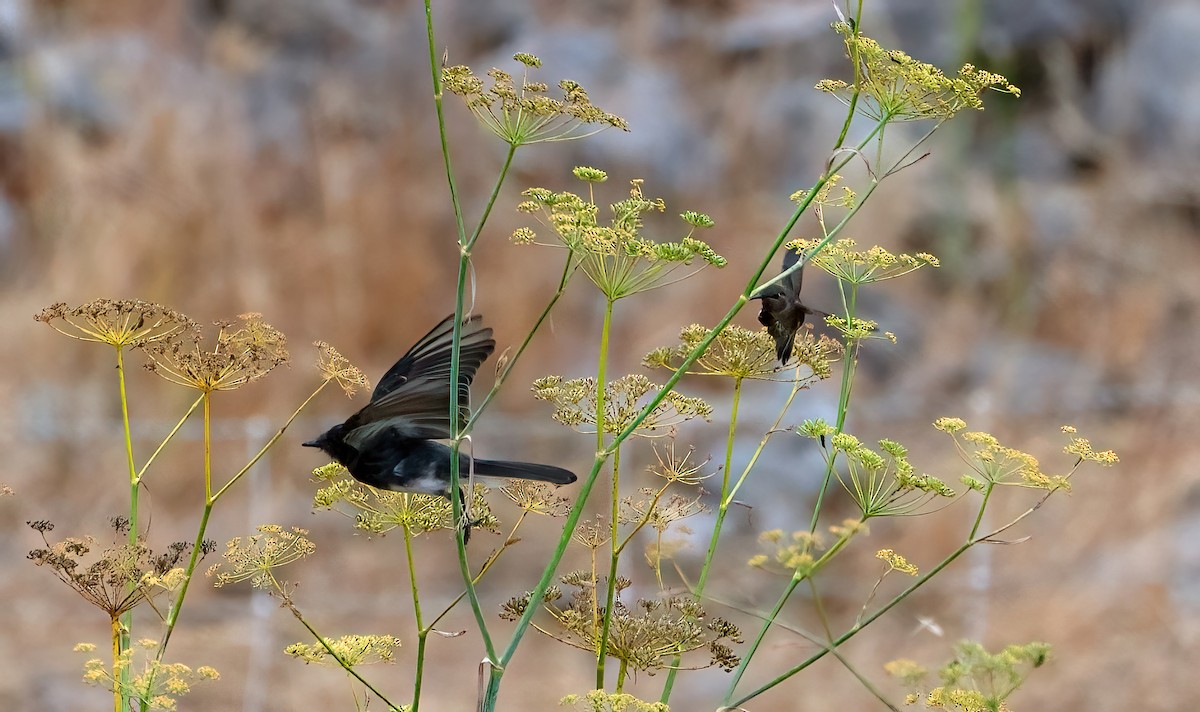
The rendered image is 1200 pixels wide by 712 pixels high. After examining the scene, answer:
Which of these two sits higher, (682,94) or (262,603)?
(682,94)

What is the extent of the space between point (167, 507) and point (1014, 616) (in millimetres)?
4544

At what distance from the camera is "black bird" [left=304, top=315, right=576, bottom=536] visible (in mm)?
1347

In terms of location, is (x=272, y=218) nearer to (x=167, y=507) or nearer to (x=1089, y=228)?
(x=167, y=507)

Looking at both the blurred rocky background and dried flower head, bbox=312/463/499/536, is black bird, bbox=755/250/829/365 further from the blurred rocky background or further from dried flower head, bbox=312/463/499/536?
the blurred rocky background

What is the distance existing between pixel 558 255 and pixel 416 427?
5700 millimetres

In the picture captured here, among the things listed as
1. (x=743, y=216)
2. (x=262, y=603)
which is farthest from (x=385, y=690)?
(x=743, y=216)

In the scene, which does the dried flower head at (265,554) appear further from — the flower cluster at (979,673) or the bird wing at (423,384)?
the flower cluster at (979,673)

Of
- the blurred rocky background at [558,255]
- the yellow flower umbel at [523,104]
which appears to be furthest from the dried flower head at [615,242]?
the blurred rocky background at [558,255]

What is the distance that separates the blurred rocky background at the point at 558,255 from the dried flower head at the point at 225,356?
5.05 metres

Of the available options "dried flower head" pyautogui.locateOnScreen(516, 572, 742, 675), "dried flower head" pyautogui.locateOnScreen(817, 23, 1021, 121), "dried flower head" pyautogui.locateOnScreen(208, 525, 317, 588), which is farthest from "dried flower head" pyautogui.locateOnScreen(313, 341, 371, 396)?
"dried flower head" pyautogui.locateOnScreen(817, 23, 1021, 121)

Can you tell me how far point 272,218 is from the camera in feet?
23.7

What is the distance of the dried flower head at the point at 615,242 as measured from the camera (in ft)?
3.41

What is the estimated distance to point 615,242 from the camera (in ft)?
3.45

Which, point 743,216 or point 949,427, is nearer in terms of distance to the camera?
point 949,427
